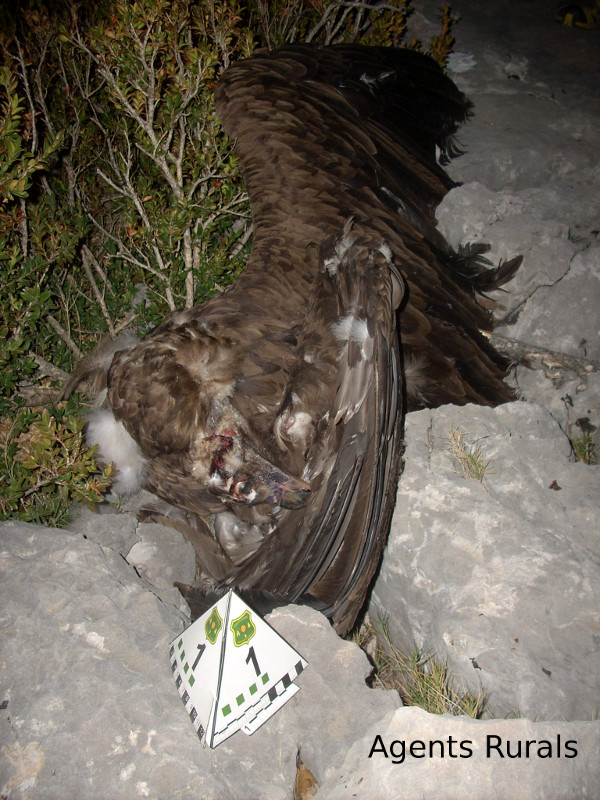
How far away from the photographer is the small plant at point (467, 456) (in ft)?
7.28

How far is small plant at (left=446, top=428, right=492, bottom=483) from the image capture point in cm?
222

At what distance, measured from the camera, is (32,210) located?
335 cm

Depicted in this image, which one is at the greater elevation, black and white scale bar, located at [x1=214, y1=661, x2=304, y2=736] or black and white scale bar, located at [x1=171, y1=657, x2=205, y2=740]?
black and white scale bar, located at [x1=214, y1=661, x2=304, y2=736]

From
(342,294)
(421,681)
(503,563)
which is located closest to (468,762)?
(421,681)

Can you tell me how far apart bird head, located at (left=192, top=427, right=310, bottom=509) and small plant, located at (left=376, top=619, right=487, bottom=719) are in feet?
2.36

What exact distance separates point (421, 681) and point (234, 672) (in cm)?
72

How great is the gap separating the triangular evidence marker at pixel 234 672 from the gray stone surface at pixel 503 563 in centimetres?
65

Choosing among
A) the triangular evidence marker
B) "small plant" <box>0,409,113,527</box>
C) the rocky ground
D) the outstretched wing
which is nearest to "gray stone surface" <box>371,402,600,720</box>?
the rocky ground

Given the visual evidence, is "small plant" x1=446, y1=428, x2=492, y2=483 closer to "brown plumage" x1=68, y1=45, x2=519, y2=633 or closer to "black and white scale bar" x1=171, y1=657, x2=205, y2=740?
"brown plumage" x1=68, y1=45, x2=519, y2=633

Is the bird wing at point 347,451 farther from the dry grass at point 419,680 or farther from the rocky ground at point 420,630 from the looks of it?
the dry grass at point 419,680

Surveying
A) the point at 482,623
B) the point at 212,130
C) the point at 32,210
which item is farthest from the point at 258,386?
the point at 32,210

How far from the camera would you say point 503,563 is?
1.90m

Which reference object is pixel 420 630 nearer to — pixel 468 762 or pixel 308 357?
pixel 468 762

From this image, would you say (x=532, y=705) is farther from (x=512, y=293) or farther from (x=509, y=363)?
(x=512, y=293)
